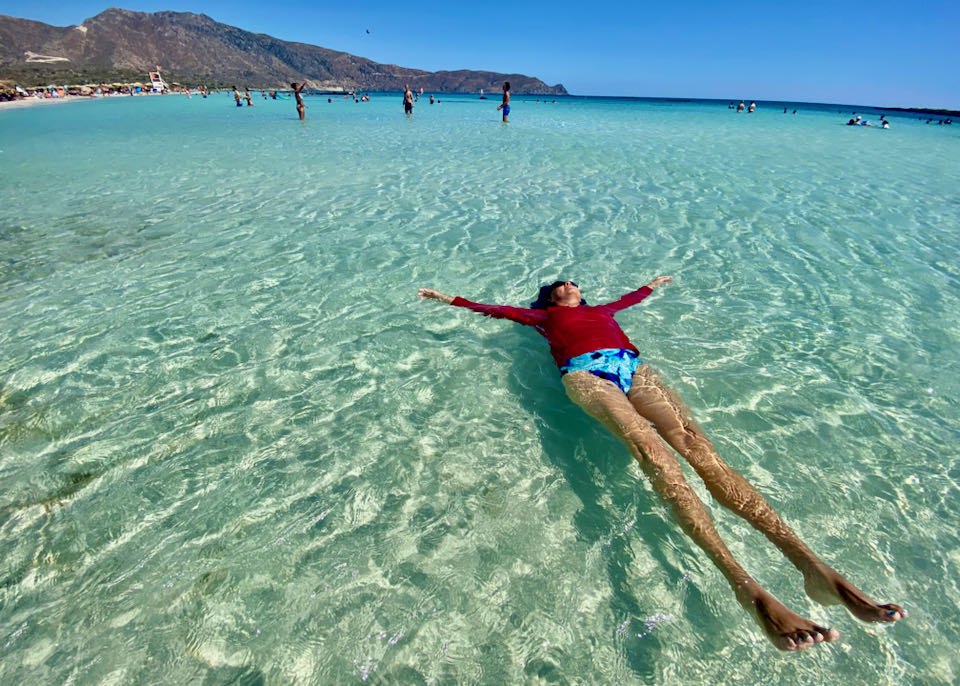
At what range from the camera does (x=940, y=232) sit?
10742mm

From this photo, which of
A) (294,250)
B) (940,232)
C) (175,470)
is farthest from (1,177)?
(940,232)

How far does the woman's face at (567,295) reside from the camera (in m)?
5.37

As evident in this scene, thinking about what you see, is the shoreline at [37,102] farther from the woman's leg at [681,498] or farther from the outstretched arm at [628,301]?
the woman's leg at [681,498]

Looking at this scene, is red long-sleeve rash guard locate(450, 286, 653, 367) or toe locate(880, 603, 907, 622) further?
red long-sleeve rash guard locate(450, 286, 653, 367)

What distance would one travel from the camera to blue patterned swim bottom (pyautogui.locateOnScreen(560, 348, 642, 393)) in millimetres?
4293

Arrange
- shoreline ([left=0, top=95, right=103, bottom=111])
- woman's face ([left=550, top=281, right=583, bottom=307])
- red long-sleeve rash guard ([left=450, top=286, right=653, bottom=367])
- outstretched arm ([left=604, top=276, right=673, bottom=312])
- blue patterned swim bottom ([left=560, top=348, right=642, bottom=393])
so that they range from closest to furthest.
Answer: blue patterned swim bottom ([left=560, top=348, right=642, bottom=393])
red long-sleeve rash guard ([left=450, top=286, right=653, bottom=367])
woman's face ([left=550, top=281, right=583, bottom=307])
outstretched arm ([left=604, top=276, right=673, bottom=312])
shoreline ([left=0, top=95, right=103, bottom=111])

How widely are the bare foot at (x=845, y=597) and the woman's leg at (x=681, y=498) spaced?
1.02 ft

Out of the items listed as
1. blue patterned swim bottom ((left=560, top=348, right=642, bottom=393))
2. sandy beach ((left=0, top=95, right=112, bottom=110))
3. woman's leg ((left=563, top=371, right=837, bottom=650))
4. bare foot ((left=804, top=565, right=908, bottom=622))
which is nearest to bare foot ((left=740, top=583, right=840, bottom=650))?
woman's leg ((left=563, top=371, right=837, bottom=650))

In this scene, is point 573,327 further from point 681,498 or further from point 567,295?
point 681,498

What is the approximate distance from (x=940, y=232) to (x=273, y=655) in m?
15.5

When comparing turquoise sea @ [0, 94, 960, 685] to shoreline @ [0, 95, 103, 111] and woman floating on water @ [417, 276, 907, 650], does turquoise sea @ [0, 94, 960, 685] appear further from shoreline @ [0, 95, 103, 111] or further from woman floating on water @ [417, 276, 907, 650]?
shoreline @ [0, 95, 103, 111]

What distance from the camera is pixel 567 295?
537 centimetres

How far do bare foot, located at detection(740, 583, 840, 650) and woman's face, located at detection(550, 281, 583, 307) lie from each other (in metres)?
3.42

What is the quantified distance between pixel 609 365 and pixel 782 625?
2363 mm
